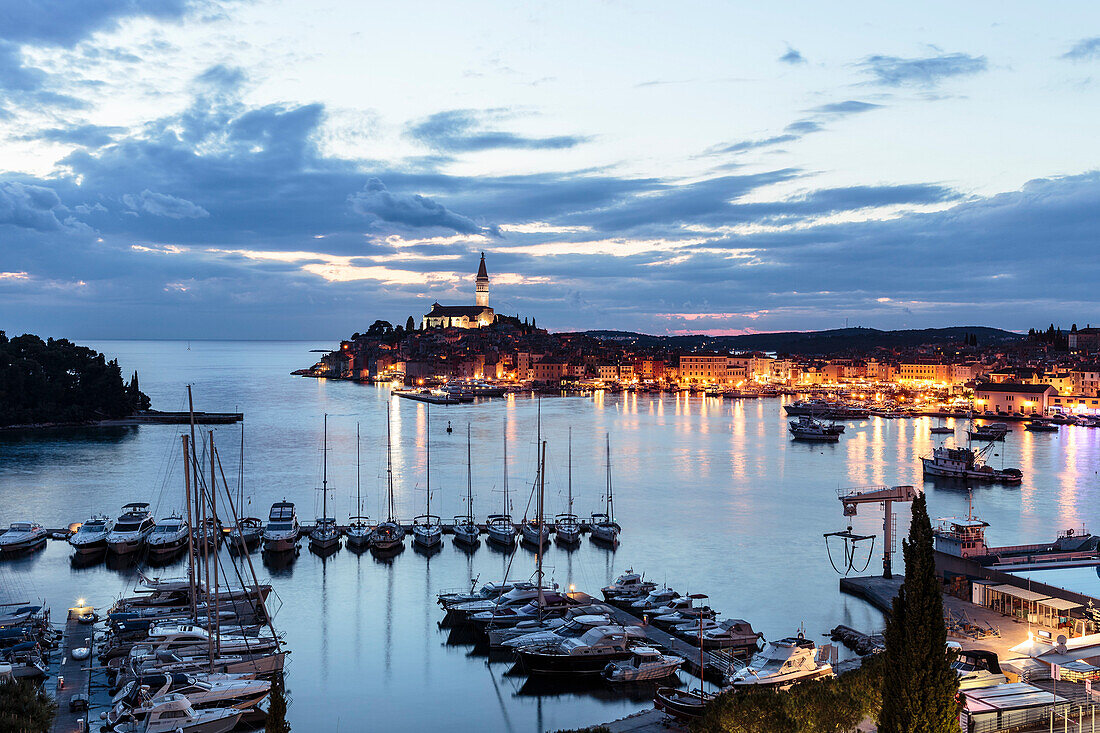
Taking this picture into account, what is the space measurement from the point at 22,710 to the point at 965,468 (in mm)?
28015

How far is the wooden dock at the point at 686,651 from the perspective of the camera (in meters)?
10.6

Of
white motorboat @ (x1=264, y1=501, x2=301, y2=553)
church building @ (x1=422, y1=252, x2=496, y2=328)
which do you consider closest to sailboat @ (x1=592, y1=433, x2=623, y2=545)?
white motorboat @ (x1=264, y1=501, x2=301, y2=553)

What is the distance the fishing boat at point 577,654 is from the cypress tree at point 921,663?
16.5 ft

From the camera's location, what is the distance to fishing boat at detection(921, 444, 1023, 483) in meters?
28.1

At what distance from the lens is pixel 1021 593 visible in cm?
1098

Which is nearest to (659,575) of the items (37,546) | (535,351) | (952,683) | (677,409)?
(952,683)

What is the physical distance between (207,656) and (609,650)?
4589 millimetres

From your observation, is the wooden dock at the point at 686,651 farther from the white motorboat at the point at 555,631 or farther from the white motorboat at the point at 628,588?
the white motorboat at the point at 628,588

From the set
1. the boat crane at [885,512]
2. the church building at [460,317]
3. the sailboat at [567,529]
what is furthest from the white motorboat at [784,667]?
the church building at [460,317]

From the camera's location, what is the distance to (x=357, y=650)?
1196cm

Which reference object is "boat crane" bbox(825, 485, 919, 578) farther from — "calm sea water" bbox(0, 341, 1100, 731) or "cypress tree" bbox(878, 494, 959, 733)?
"cypress tree" bbox(878, 494, 959, 733)

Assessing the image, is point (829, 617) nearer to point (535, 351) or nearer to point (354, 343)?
point (535, 351)

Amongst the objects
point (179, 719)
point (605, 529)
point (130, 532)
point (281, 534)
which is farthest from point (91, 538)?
point (605, 529)

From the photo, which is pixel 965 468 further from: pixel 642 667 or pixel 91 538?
pixel 91 538
